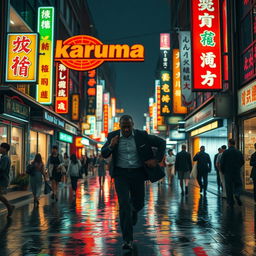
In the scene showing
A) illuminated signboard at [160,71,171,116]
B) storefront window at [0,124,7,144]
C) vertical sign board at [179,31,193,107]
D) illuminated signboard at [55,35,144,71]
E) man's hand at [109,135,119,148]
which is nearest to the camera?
man's hand at [109,135,119,148]

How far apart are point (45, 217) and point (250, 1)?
1091 cm

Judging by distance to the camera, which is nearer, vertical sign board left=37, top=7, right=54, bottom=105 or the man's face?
the man's face

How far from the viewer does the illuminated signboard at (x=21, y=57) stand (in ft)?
57.1

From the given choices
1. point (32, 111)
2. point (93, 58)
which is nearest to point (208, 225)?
point (93, 58)

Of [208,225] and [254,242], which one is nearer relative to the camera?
[254,242]

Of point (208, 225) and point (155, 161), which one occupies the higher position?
point (155, 161)

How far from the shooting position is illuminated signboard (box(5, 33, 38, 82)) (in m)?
17.4

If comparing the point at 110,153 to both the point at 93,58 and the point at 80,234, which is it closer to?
the point at 80,234

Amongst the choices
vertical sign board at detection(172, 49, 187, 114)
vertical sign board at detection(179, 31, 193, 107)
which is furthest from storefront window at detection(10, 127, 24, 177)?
vertical sign board at detection(172, 49, 187, 114)

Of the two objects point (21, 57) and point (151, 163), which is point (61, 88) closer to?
point (21, 57)

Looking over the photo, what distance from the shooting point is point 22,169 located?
20.7 meters

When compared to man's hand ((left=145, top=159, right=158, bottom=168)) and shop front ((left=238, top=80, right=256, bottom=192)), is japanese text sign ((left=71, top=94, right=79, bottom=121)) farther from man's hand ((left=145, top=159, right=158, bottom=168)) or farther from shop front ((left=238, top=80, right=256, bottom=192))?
man's hand ((left=145, top=159, right=158, bottom=168))

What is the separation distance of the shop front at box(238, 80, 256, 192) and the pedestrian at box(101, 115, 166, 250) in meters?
10.1

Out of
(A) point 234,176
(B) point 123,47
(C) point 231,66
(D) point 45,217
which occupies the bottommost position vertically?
(D) point 45,217
